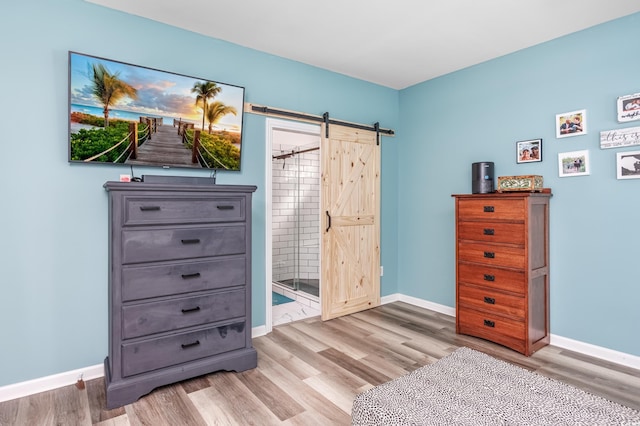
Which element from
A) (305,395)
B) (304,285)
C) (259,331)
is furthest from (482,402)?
(304,285)

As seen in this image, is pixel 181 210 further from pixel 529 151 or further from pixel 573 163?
pixel 573 163

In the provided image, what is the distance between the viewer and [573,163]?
117 inches

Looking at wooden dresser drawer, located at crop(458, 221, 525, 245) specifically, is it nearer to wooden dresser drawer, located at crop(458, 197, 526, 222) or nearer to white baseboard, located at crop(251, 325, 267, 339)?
wooden dresser drawer, located at crop(458, 197, 526, 222)

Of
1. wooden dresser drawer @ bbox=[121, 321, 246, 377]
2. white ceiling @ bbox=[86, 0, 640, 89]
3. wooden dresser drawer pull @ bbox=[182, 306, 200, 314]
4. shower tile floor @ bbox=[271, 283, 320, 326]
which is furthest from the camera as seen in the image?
shower tile floor @ bbox=[271, 283, 320, 326]

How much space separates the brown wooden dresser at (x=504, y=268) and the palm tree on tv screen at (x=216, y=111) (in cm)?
233

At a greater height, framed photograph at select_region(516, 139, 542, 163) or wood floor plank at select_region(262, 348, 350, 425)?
framed photograph at select_region(516, 139, 542, 163)

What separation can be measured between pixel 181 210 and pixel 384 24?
7.10 feet

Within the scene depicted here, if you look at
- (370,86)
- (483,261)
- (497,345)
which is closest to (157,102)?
(370,86)

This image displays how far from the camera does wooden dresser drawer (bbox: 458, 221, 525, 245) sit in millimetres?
2936

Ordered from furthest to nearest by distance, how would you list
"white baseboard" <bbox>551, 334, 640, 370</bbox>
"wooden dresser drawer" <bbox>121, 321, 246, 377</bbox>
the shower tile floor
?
the shower tile floor
"white baseboard" <bbox>551, 334, 640, 370</bbox>
"wooden dresser drawer" <bbox>121, 321, 246, 377</bbox>

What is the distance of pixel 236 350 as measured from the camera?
8.62 ft

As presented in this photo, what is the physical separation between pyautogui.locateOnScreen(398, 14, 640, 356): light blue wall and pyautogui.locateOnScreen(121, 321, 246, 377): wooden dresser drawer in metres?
2.50

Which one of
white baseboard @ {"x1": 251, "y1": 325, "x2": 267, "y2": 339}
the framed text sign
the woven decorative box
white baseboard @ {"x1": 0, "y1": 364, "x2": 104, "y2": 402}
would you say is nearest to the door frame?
white baseboard @ {"x1": 251, "y1": 325, "x2": 267, "y2": 339}

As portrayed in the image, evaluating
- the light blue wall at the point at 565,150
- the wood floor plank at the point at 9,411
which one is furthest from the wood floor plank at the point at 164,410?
the light blue wall at the point at 565,150
